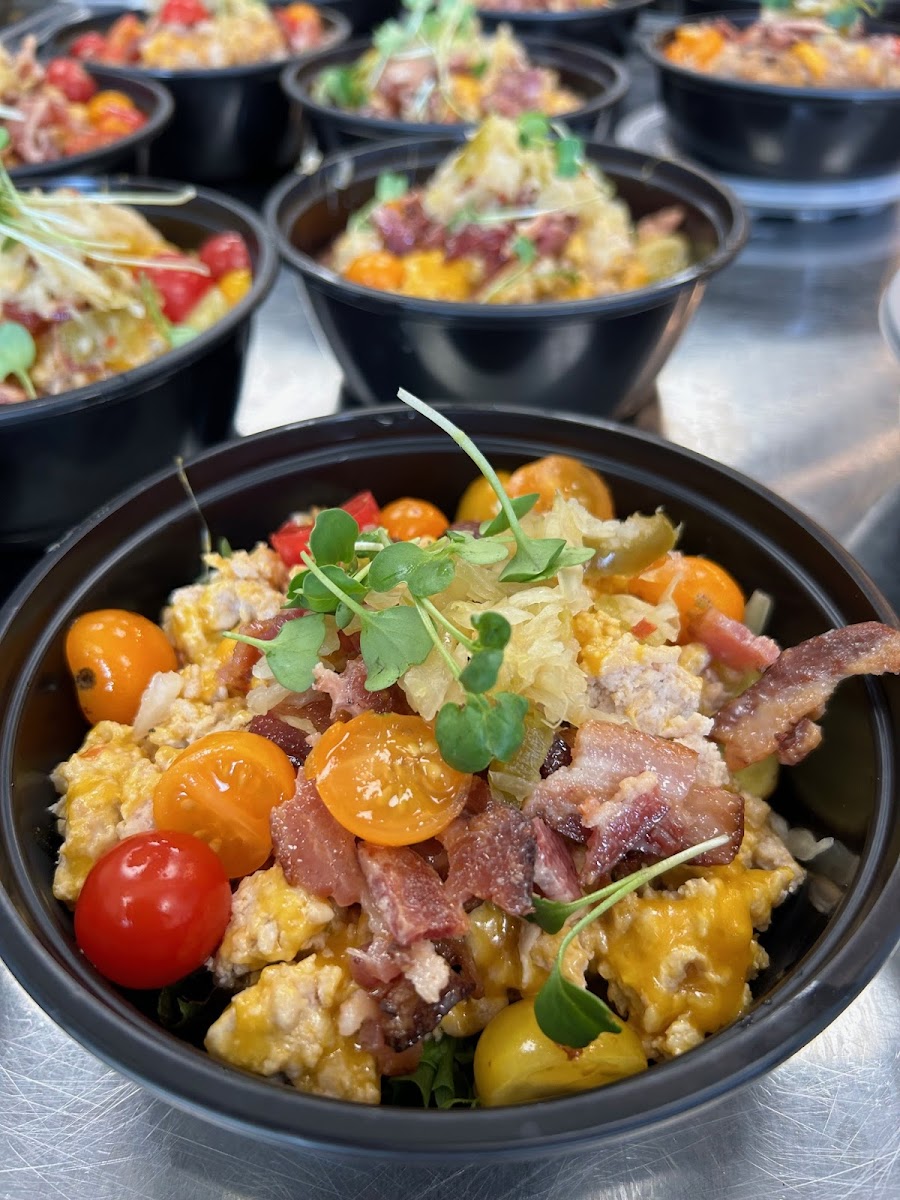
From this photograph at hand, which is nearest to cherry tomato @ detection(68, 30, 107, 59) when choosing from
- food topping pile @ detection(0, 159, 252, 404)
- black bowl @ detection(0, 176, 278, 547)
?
food topping pile @ detection(0, 159, 252, 404)

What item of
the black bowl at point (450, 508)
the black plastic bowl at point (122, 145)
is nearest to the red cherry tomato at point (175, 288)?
the black plastic bowl at point (122, 145)

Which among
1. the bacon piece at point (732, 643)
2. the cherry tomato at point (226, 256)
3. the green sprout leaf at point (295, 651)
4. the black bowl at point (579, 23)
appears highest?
the black bowl at point (579, 23)

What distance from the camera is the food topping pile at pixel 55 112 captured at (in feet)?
8.25

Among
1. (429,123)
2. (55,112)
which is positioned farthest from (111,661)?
(55,112)

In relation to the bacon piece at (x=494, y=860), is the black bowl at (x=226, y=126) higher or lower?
lower

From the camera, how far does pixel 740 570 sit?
139 cm


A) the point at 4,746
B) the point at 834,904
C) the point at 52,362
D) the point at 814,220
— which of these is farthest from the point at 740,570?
the point at 814,220

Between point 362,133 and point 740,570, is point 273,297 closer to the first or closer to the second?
point 362,133

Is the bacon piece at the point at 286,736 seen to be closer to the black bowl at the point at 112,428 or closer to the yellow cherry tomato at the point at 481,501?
the yellow cherry tomato at the point at 481,501

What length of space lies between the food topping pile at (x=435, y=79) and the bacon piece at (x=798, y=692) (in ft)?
7.31

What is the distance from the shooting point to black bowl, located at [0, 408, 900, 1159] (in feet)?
2.61

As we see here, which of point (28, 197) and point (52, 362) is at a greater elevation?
point (28, 197)

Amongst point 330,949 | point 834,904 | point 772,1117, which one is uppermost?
point 834,904

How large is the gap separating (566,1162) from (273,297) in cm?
248
